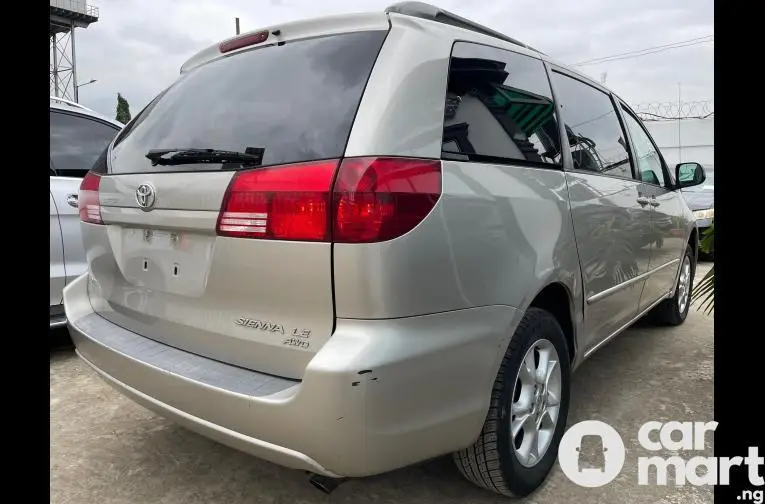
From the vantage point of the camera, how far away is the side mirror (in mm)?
4039

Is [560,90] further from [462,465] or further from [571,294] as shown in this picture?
[462,465]

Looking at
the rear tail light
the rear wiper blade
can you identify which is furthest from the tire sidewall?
the rear wiper blade

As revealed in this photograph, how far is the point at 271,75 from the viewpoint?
1.95 meters

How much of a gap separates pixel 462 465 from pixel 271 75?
4.97 ft

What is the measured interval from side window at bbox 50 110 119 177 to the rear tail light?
272 cm

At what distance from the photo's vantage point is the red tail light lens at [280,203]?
5.16 feet

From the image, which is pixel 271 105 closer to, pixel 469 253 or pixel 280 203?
pixel 280 203

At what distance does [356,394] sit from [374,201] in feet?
1.68

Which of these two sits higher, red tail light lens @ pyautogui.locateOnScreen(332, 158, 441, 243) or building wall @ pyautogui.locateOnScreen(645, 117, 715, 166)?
building wall @ pyautogui.locateOnScreen(645, 117, 715, 166)

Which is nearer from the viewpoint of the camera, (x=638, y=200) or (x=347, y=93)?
(x=347, y=93)

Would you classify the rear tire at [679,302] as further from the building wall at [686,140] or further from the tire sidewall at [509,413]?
the building wall at [686,140]

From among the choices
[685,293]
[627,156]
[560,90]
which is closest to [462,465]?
[560,90]

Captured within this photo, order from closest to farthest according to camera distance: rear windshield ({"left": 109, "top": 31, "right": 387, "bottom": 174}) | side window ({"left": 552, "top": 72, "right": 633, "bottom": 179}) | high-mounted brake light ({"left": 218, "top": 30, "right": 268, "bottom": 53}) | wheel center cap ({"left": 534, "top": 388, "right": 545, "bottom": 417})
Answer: rear windshield ({"left": 109, "top": 31, "right": 387, "bottom": 174}) < high-mounted brake light ({"left": 218, "top": 30, "right": 268, "bottom": 53}) < wheel center cap ({"left": 534, "top": 388, "right": 545, "bottom": 417}) < side window ({"left": 552, "top": 72, "right": 633, "bottom": 179})

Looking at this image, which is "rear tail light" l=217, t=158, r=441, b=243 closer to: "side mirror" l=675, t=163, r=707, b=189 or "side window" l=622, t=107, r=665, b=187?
"side window" l=622, t=107, r=665, b=187
